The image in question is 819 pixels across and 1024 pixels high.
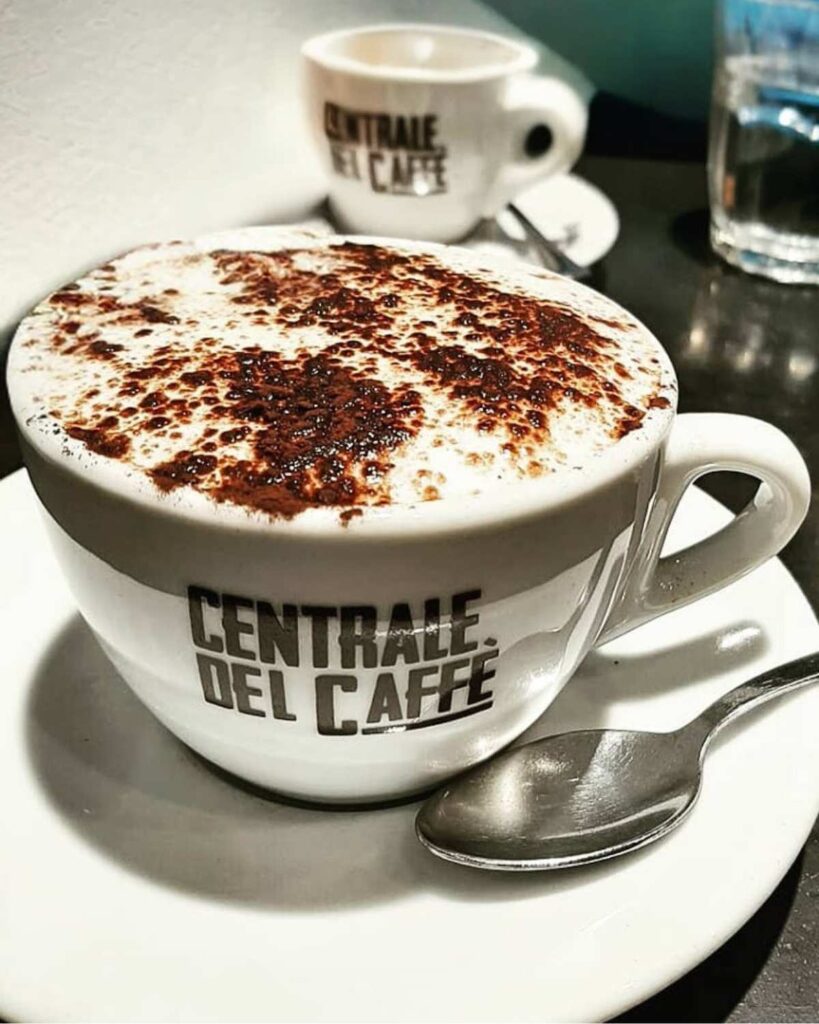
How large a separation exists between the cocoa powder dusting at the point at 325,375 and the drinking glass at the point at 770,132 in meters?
0.81

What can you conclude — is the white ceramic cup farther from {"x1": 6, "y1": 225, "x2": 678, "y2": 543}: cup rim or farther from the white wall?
the white wall

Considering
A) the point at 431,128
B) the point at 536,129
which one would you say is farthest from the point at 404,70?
the point at 536,129

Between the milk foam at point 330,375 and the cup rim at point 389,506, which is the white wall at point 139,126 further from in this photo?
the cup rim at point 389,506

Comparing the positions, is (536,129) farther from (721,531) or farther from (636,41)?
(721,531)

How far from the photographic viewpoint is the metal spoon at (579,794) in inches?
17.5

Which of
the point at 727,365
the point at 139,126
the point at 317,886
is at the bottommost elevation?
the point at 727,365

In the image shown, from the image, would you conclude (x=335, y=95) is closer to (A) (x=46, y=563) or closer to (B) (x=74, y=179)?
(B) (x=74, y=179)

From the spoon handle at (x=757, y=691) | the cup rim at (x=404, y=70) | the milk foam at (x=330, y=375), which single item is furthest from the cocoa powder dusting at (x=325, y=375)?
the cup rim at (x=404, y=70)

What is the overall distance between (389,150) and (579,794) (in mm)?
767

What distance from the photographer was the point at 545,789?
19.0 inches

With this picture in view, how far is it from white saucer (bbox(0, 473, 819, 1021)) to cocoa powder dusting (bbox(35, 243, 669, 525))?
0.17 meters

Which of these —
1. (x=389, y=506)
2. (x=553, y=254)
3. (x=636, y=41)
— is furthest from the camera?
(x=636, y=41)

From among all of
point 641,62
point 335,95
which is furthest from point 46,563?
point 641,62

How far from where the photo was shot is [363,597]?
38cm
